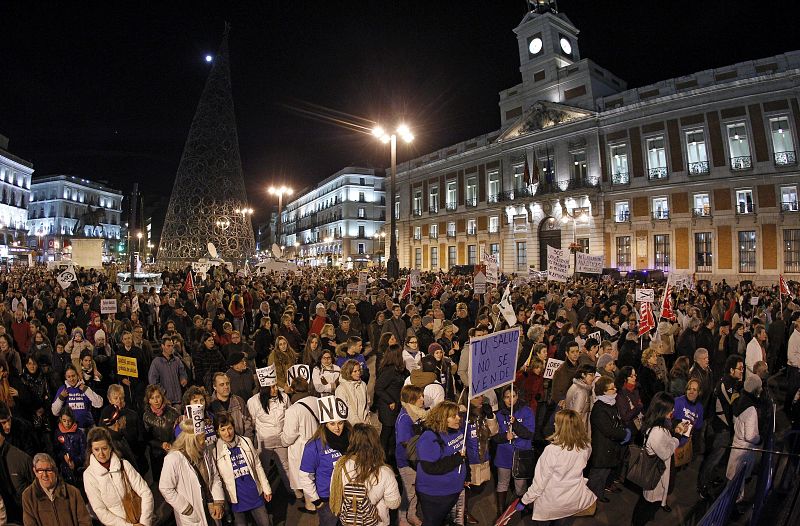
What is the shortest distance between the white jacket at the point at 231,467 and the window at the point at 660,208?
3657cm

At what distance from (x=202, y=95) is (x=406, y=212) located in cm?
2978

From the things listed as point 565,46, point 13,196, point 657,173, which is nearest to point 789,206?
point 657,173

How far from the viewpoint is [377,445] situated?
372cm

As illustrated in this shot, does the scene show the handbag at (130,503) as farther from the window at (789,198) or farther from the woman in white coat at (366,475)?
the window at (789,198)

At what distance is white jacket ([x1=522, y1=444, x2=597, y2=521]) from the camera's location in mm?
4090

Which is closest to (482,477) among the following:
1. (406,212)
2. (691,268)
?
(691,268)

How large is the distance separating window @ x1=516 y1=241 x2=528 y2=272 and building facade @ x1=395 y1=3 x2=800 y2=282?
0.09 metres

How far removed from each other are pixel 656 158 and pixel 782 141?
287 inches

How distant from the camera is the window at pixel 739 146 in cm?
3127

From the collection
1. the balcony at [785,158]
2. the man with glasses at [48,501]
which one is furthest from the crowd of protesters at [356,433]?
the balcony at [785,158]

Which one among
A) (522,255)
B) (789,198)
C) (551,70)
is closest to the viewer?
(789,198)

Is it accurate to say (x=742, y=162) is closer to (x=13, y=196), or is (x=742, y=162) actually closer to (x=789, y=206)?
(x=789, y=206)

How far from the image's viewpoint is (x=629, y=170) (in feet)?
121

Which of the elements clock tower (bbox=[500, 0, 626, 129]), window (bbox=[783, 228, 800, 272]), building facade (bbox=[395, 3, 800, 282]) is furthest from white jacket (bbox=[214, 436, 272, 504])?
clock tower (bbox=[500, 0, 626, 129])
